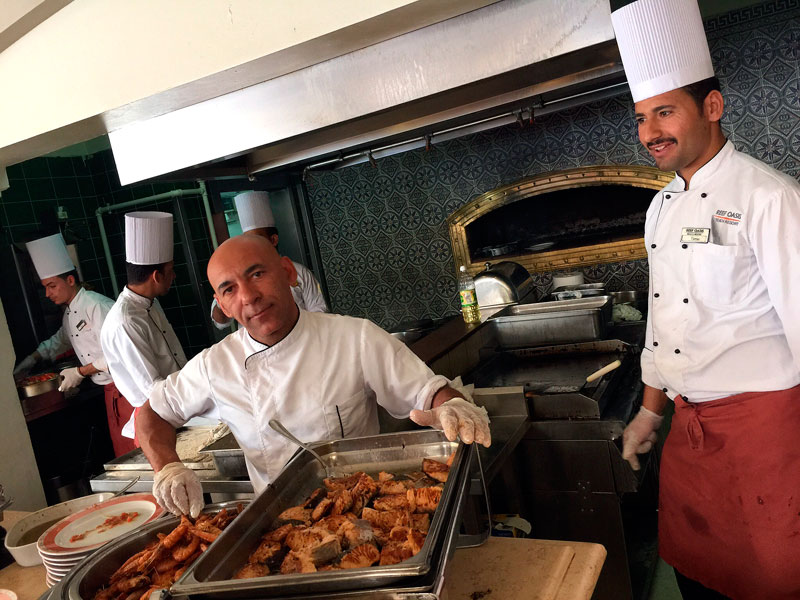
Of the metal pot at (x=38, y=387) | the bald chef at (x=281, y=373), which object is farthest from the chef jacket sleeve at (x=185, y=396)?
the metal pot at (x=38, y=387)

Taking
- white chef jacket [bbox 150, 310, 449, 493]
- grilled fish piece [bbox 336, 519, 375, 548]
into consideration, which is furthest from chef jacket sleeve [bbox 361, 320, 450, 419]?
grilled fish piece [bbox 336, 519, 375, 548]

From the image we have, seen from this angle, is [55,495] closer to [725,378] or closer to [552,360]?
[552,360]

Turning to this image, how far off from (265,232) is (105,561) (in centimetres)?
337

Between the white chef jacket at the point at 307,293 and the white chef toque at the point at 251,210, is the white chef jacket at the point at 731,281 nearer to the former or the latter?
the white chef jacket at the point at 307,293

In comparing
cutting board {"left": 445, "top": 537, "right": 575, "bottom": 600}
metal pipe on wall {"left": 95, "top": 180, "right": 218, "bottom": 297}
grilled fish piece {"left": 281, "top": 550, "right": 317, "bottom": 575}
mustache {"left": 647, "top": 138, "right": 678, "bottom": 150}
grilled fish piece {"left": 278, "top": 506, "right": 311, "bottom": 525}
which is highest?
metal pipe on wall {"left": 95, "top": 180, "right": 218, "bottom": 297}

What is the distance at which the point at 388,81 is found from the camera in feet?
5.81

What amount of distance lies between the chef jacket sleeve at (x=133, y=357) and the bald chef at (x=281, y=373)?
1348 mm

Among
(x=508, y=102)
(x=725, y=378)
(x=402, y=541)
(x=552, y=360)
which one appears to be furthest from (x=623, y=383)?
(x=402, y=541)

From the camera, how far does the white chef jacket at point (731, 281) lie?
5.77 feet

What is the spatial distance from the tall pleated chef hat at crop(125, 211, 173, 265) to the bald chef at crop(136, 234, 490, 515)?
Result: 5.58 ft

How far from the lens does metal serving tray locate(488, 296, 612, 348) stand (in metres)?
3.20

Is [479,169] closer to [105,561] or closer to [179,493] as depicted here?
[179,493]

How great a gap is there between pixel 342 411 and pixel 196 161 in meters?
1.00

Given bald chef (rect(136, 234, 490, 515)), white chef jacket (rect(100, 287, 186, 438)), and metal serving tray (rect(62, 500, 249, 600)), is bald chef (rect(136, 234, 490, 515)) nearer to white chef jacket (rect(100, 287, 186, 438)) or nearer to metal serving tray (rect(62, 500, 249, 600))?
metal serving tray (rect(62, 500, 249, 600))
